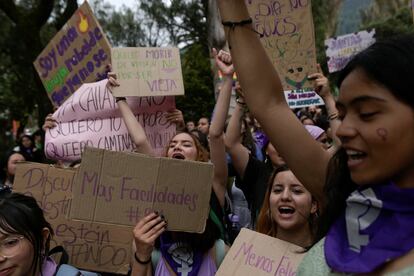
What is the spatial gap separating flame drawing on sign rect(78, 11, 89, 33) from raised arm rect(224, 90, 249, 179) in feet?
5.56

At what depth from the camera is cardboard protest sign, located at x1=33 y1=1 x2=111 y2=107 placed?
→ 15.0ft

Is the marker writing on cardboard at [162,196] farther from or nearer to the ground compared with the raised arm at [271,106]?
nearer to the ground

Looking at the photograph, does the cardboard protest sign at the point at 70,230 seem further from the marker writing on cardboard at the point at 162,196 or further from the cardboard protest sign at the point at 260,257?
the cardboard protest sign at the point at 260,257

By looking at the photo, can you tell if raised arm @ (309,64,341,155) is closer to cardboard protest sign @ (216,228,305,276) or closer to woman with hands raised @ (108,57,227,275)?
woman with hands raised @ (108,57,227,275)

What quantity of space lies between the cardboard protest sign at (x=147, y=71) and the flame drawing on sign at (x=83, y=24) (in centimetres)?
70

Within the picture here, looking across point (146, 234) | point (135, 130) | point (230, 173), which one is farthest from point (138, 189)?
point (230, 173)

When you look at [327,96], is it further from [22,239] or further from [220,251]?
[22,239]

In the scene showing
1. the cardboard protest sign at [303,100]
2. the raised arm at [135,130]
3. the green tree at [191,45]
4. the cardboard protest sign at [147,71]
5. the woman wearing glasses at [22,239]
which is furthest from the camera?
the green tree at [191,45]

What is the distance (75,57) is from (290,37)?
1.97 m

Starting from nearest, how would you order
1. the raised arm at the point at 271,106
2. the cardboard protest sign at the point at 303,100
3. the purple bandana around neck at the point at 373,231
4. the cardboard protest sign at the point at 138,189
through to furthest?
the purple bandana around neck at the point at 373,231, the raised arm at the point at 271,106, the cardboard protest sign at the point at 138,189, the cardboard protest sign at the point at 303,100

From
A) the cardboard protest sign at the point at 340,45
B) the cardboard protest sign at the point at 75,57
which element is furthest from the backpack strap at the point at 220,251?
the cardboard protest sign at the point at 340,45

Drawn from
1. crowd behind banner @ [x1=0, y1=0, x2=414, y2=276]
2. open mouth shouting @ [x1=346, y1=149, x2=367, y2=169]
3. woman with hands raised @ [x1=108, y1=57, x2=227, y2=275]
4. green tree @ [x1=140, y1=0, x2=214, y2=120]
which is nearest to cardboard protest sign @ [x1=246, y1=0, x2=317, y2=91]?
crowd behind banner @ [x1=0, y1=0, x2=414, y2=276]

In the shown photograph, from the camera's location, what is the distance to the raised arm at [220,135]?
10.3 ft

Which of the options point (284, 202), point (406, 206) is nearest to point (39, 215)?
point (284, 202)
